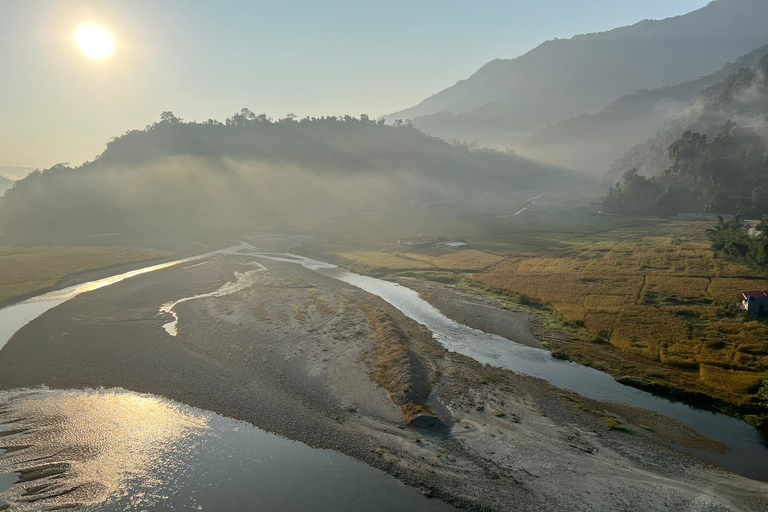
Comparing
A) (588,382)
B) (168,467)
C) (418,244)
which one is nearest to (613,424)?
(588,382)

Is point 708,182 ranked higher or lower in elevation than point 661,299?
higher

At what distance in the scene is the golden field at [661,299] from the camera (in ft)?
99.2

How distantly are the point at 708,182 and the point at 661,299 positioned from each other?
10612 centimetres

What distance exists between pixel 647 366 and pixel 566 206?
152668mm

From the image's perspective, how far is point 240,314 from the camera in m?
43.5

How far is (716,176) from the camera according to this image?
12031 centimetres

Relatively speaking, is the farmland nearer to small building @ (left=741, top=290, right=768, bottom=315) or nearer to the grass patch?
small building @ (left=741, top=290, right=768, bottom=315)

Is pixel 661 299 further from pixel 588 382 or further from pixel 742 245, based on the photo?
pixel 742 245

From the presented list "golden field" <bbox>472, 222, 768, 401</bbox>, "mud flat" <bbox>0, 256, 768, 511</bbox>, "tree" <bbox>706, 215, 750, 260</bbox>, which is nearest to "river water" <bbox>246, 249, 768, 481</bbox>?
"mud flat" <bbox>0, 256, 768, 511</bbox>

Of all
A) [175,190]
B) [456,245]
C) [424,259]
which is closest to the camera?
[424,259]

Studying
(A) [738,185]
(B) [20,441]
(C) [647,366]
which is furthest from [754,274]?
(A) [738,185]

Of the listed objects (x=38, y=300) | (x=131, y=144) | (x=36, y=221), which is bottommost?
(x=38, y=300)

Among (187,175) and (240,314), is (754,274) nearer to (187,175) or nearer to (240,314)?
(240,314)

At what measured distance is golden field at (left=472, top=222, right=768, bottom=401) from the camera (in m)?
30.2
